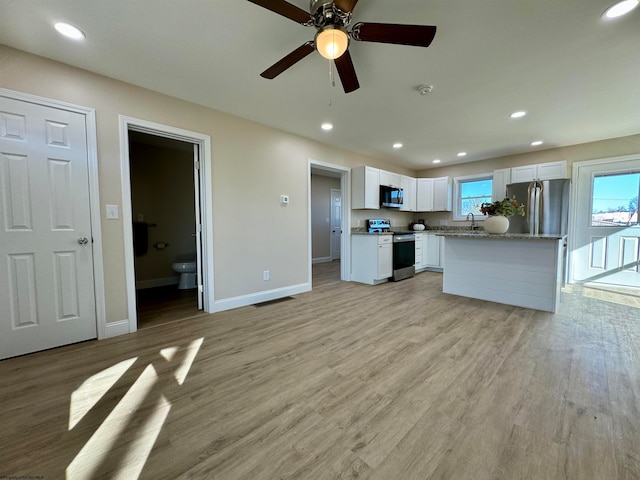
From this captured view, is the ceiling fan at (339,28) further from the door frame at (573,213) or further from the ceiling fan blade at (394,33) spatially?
the door frame at (573,213)

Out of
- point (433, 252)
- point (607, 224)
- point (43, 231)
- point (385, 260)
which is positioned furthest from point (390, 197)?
point (43, 231)

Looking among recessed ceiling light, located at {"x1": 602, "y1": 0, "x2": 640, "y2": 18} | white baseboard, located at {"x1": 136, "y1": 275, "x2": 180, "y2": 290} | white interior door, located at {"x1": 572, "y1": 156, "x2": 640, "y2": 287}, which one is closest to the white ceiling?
recessed ceiling light, located at {"x1": 602, "y1": 0, "x2": 640, "y2": 18}

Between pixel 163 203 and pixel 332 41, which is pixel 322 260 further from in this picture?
pixel 332 41

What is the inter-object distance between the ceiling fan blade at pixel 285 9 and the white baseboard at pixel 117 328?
2.91 m

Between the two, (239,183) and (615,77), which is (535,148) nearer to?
(615,77)

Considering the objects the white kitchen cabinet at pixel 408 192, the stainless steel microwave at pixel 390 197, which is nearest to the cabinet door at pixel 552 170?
the white kitchen cabinet at pixel 408 192

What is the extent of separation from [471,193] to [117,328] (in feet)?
21.8

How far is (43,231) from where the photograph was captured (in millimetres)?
2209

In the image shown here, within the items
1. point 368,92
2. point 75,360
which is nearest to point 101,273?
point 75,360

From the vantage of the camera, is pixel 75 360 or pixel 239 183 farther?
pixel 239 183

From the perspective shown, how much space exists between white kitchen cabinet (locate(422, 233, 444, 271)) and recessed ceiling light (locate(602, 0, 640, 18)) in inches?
169

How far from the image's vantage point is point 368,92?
108 inches

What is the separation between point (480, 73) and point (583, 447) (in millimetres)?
2776

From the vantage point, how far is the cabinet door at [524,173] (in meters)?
4.78
